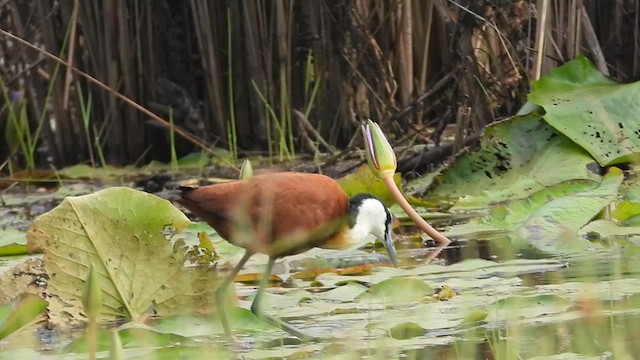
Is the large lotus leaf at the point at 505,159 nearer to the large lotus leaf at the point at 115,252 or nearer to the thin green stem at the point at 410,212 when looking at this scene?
the thin green stem at the point at 410,212

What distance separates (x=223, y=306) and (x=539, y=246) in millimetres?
1115

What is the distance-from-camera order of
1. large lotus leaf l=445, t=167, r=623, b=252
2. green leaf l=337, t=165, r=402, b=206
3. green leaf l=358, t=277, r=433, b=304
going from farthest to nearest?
green leaf l=337, t=165, r=402, b=206
large lotus leaf l=445, t=167, r=623, b=252
green leaf l=358, t=277, r=433, b=304

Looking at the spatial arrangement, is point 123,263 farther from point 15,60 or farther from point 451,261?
point 15,60

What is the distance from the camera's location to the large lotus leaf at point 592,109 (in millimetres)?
4188

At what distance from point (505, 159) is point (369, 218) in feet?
4.76

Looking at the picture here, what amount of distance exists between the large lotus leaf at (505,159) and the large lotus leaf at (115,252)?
161cm

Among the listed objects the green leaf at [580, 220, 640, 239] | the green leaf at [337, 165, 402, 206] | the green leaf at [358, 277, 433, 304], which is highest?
the green leaf at [358, 277, 433, 304]

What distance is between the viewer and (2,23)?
6.16 metres

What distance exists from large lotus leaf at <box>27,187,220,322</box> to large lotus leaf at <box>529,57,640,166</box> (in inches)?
69.7

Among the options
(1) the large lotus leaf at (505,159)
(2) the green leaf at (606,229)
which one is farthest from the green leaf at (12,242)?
(2) the green leaf at (606,229)

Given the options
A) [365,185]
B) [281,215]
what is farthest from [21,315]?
[365,185]

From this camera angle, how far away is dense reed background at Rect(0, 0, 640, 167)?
5371 millimetres

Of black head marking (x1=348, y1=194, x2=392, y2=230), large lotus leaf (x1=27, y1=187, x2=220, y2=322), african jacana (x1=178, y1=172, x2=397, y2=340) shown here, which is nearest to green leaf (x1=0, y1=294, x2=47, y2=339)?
large lotus leaf (x1=27, y1=187, x2=220, y2=322)

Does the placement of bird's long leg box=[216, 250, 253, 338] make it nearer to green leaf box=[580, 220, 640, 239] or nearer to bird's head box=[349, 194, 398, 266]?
bird's head box=[349, 194, 398, 266]
